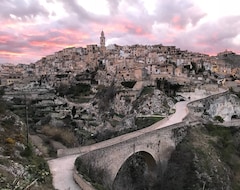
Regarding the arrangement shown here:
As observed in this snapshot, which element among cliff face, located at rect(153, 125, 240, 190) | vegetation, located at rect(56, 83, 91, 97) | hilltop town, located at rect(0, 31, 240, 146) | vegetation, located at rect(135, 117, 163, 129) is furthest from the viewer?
vegetation, located at rect(56, 83, 91, 97)

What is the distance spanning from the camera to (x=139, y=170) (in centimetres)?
2395

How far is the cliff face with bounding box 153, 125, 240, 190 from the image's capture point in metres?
21.5

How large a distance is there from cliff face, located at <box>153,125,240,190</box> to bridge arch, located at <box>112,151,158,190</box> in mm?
1037

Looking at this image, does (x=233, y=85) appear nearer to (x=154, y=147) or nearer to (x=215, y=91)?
(x=215, y=91)

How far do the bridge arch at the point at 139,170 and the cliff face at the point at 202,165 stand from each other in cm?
104

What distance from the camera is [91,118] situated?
131 feet

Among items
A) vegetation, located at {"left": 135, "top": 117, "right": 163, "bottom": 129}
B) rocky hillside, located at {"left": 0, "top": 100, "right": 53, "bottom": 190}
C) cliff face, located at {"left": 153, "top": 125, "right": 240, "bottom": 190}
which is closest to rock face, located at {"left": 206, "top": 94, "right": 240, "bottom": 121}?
vegetation, located at {"left": 135, "top": 117, "right": 163, "bottom": 129}

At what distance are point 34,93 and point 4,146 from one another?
129 ft

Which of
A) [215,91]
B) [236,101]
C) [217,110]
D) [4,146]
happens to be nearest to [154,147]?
[4,146]

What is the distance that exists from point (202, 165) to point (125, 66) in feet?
128

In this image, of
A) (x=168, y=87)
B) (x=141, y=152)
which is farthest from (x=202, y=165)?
(x=168, y=87)

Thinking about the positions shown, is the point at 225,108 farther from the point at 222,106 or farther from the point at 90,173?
the point at 90,173

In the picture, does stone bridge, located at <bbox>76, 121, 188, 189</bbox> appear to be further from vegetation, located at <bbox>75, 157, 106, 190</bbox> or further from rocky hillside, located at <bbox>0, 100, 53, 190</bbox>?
rocky hillside, located at <bbox>0, 100, 53, 190</bbox>

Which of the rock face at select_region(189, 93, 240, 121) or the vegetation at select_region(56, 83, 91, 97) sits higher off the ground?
the vegetation at select_region(56, 83, 91, 97)
